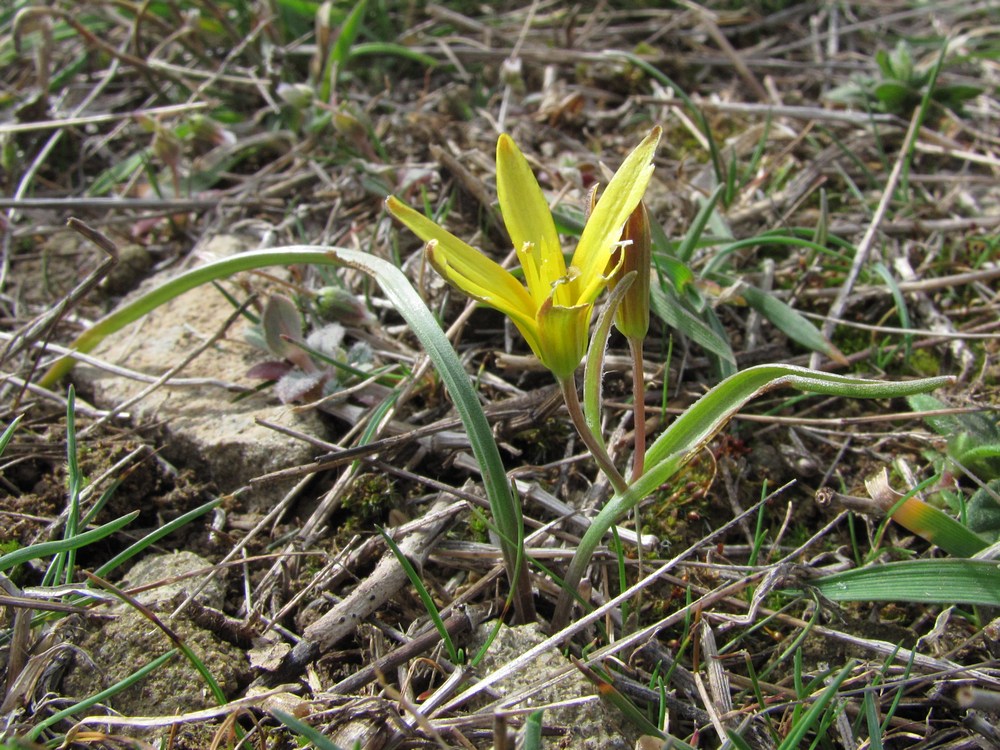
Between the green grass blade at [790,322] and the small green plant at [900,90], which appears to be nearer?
the green grass blade at [790,322]

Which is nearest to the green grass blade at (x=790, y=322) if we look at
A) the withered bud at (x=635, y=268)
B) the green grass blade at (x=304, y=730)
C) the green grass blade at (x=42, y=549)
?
the withered bud at (x=635, y=268)

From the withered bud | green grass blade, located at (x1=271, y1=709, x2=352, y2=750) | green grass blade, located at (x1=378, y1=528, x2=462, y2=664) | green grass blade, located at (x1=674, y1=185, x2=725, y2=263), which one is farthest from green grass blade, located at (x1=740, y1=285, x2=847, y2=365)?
green grass blade, located at (x1=271, y1=709, x2=352, y2=750)

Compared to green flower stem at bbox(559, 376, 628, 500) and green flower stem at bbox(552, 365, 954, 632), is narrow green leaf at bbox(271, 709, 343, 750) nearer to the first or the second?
green flower stem at bbox(552, 365, 954, 632)

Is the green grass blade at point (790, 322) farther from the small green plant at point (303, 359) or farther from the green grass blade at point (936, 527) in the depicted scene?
the small green plant at point (303, 359)

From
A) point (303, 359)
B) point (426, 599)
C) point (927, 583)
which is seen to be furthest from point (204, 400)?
point (927, 583)

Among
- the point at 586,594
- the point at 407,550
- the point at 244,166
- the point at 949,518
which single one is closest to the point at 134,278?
the point at 244,166

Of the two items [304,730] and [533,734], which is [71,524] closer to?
[304,730]

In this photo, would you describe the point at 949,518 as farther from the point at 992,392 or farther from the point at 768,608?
the point at 992,392
